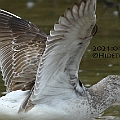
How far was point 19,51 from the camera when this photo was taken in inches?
357

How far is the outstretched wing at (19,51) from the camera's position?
840 centimetres

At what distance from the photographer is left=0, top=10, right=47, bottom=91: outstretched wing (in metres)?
8.40

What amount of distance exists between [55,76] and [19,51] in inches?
71.0

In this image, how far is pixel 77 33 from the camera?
22.4ft

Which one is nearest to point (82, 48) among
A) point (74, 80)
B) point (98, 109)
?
point (74, 80)
